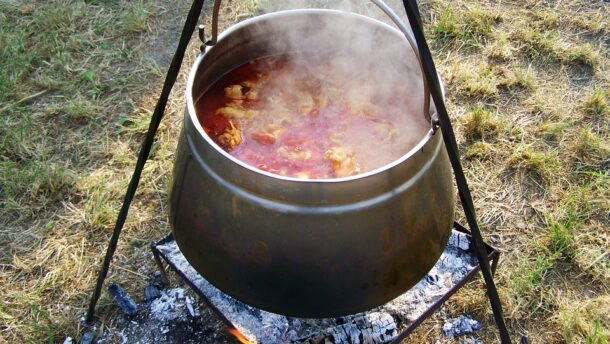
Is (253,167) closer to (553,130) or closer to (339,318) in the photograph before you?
(339,318)

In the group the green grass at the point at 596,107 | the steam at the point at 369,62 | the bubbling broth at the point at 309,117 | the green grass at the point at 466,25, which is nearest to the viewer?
the bubbling broth at the point at 309,117

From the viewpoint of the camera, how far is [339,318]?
2379 millimetres

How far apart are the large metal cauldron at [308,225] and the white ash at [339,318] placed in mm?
563

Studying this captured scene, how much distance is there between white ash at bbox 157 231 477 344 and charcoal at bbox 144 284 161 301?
18 cm

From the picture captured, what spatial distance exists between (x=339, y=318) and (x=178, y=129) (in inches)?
60.1

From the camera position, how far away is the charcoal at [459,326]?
2432 mm

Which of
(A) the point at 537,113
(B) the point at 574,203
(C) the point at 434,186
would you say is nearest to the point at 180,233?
(C) the point at 434,186

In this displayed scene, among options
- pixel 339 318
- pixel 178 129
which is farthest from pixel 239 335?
pixel 178 129

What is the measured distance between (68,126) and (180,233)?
1.87 meters

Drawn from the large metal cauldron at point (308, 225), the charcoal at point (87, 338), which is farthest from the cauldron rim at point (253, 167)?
the charcoal at point (87, 338)

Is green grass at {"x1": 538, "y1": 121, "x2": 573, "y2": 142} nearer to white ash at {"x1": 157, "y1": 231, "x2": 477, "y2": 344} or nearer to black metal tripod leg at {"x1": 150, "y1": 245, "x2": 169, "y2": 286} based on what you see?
white ash at {"x1": 157, "y1": 231, "x2": 477, "y2": 344}

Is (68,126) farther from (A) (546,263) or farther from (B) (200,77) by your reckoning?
(A) (546,263)

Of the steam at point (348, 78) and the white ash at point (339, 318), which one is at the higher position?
the steam at point (348, 78)

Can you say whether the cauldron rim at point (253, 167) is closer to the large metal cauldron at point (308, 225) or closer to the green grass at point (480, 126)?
the large metal cauldron at point (308, 225)
